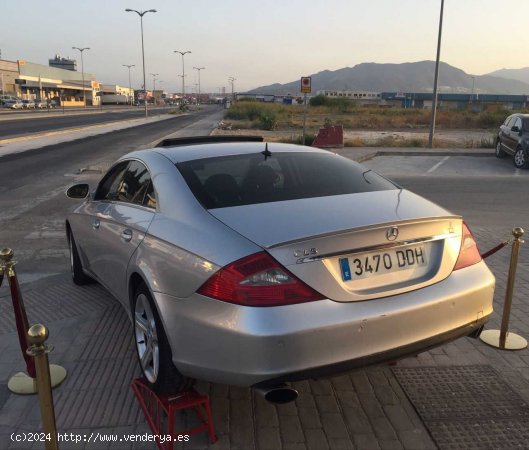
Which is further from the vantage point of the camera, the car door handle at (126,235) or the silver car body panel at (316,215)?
the car door handle at (126,235)

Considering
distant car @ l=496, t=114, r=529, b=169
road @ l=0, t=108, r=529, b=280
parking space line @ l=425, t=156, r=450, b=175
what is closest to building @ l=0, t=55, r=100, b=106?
road @ l=0, t=108, r=529, b=280

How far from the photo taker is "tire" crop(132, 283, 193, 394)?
2.91 meters

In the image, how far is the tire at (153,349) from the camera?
291 centimetres

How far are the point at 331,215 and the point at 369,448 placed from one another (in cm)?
127

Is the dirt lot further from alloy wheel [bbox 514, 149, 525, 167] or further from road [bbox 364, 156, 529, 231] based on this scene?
alloy wheel [bbox 514, 149, 525, 167]

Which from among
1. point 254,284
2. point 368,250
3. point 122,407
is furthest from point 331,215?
point 122,407

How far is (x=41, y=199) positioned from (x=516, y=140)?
13798 millimetres

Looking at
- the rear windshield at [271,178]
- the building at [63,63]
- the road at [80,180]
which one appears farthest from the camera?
the building at [63,63]

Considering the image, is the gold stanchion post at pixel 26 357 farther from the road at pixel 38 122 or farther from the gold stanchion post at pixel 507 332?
the road at pixel 38 122

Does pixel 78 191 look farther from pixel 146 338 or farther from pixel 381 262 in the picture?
pixel 381 262

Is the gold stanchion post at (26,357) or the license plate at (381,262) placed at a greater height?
the license plate at (381,262)

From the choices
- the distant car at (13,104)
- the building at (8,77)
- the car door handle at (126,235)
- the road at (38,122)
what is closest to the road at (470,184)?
the car door handle at (126,235)

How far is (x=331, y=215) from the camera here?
2.81 meters

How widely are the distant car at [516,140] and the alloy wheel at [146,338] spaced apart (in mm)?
15035
